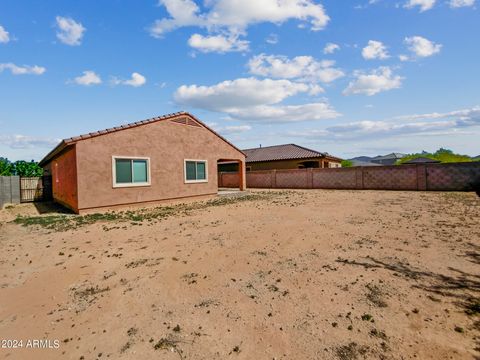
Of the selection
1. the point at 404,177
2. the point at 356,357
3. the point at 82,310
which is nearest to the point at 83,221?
the point at 82,310

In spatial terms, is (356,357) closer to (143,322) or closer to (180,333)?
(180,333)

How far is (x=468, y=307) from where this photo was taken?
11.5 feet

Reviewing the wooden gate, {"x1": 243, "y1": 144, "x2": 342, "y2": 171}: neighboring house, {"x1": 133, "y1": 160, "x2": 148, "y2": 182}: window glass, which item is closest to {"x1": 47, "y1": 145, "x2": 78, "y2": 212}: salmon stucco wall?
{"x1": 133, "y1": 160, "x2": 148, "y2": 182}: window glass

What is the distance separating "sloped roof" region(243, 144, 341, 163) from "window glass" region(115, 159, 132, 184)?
1990cm

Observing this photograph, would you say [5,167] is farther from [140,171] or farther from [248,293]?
[248,293]

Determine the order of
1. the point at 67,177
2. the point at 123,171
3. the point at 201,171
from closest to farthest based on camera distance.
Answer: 1. the point at 123,171
2. the point at 67,177
3. the point at 201,171

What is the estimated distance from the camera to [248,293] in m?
4.15

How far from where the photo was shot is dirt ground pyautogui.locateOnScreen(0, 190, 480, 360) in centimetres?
298

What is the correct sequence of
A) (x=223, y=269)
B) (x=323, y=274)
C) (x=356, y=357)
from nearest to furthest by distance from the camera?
(x=356, y=357) < (x=323, y=274) < (x=223, y=269)

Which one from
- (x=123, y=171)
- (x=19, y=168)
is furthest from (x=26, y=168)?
(x=123, y=171)

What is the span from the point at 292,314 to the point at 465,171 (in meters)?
20.1

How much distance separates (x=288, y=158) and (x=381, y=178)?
35.6 feet

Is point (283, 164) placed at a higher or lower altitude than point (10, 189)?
higher

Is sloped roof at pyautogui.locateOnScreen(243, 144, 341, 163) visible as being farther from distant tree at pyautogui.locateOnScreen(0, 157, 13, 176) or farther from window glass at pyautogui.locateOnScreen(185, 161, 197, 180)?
distant tree at pyautogui.locateOnScreen(0, 157, 13, 176)
